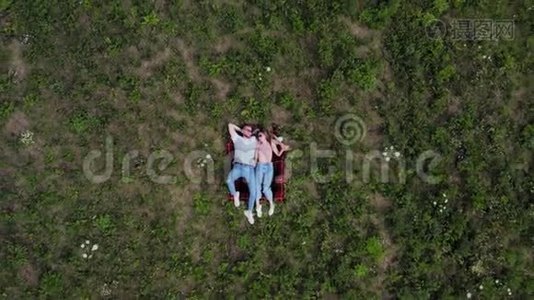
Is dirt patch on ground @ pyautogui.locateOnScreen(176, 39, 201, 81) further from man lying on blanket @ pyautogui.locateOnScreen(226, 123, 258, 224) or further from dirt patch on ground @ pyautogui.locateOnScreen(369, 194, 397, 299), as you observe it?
dirt patch on ground @ pyautogui.locateOnScreen(369, 194, 397, 299)

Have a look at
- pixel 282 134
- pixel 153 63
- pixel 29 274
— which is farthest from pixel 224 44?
pixel 29 274

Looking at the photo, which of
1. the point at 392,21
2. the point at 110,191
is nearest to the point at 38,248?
the point at 110,191

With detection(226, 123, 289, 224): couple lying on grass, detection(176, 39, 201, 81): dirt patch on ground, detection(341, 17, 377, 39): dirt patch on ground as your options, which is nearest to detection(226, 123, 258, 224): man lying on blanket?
detection(226, 123, 289, 224): couple lying on grass

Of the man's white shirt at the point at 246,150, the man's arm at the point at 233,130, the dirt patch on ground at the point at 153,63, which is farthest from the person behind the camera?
the dirt patch on ground at the point at 153,63

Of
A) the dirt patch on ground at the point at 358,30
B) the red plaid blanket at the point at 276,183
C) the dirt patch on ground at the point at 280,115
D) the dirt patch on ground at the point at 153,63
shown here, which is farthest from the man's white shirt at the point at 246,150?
the dirt patch on ground at the point at 358,30

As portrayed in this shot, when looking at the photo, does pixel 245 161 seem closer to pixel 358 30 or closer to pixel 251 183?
pixel 251 183

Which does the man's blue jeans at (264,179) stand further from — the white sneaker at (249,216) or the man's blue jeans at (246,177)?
the white sneaker at (249,216)

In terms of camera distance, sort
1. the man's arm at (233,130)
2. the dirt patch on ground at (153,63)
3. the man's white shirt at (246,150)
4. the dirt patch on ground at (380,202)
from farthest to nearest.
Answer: the dirt patch on ground at (153,63)
the dirt patch on ground at (380,202)
the man's arm at (233,130)
the man's white shirt at (246,150)
